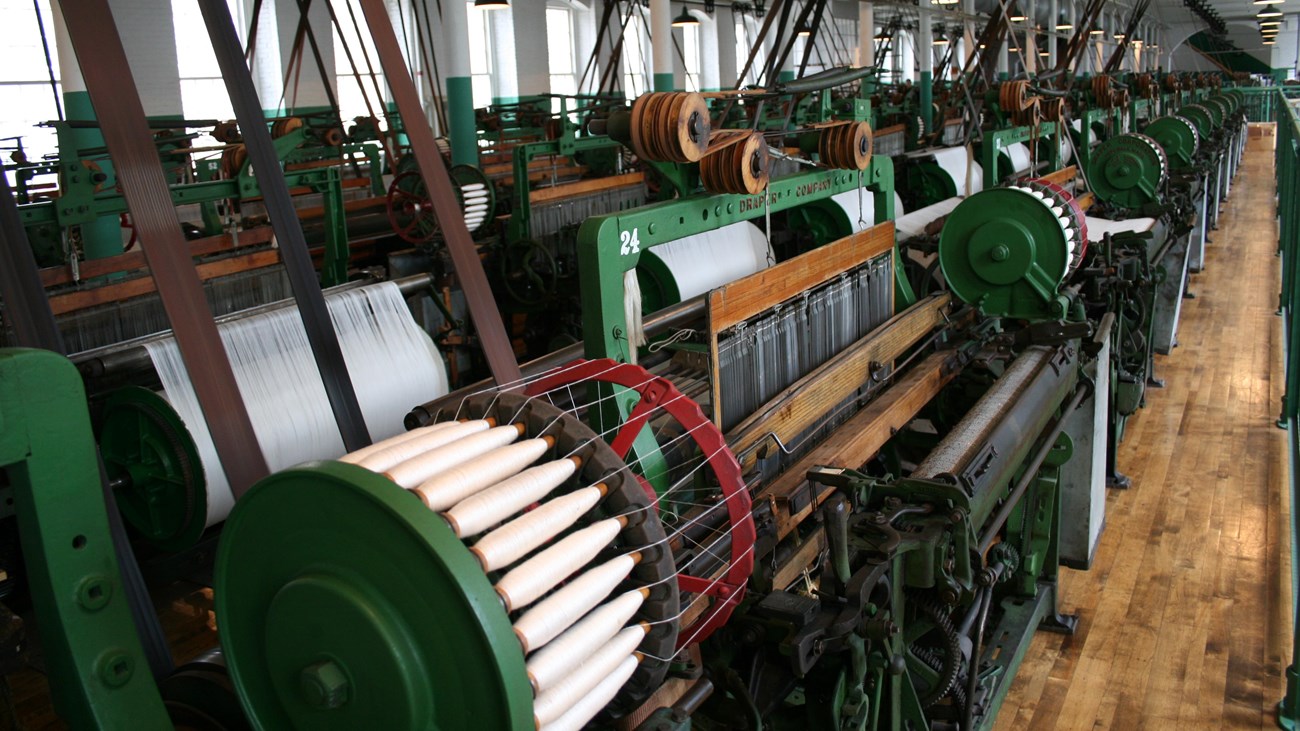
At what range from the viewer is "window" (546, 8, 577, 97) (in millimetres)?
21281

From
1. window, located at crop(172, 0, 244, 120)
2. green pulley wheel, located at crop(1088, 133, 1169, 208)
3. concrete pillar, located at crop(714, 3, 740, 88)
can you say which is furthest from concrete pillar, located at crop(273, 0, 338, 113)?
concrete pillar, located at crop(714, 3, 740, 88)

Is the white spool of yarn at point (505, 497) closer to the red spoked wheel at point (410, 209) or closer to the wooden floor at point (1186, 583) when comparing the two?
the wooden floor at point (1186, 583)

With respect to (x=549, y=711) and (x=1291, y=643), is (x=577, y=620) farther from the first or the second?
(x=1291, y=643)

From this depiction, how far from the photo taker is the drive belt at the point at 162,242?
88.0 inches

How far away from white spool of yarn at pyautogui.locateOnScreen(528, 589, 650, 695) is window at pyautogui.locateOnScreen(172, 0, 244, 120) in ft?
47.0

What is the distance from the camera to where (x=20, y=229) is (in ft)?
6.42

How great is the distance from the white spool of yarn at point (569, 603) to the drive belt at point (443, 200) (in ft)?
3.71

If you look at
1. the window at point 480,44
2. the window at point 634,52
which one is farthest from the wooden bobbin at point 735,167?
the window at point 634,52

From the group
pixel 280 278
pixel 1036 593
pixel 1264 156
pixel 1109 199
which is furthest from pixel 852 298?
pixel 1264 156

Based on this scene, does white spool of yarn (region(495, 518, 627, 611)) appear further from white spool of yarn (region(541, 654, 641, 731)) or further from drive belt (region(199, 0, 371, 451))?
drive belt (region(199, 0, 371, 451))

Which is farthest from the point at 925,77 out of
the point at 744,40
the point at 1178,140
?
the point at 744,40

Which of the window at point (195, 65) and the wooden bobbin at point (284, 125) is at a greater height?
the window at point (195, 65)

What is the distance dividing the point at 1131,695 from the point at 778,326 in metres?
1.82

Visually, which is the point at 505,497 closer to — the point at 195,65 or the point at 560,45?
the point at 195,65
